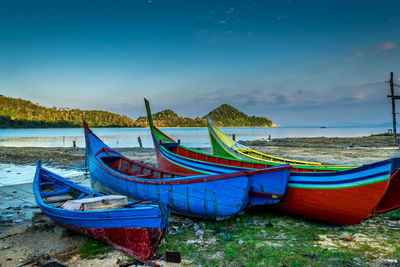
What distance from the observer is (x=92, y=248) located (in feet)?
15.3

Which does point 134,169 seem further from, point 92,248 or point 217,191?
point 217,191

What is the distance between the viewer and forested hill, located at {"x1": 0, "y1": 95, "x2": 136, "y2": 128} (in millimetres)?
144363

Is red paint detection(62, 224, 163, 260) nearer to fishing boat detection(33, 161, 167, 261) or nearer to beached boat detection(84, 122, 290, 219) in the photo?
fishing boat detection(33, 161, 167, 261)

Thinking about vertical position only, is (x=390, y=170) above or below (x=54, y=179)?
above

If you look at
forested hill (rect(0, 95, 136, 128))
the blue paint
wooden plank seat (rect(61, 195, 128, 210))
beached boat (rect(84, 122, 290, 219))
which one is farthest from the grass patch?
forested hill (rect(0, 95, 136, 128))

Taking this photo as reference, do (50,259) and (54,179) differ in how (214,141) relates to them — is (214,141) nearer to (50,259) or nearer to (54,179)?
(54,179)

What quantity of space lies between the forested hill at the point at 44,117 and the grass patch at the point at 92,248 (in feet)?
489

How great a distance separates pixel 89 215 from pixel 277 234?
4109mm

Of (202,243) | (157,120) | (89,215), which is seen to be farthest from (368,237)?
(157,120)

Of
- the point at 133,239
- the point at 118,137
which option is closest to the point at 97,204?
the point at 133,239

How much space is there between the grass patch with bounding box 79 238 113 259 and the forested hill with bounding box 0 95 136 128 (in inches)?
5868

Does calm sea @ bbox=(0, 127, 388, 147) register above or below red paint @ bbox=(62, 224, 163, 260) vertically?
above

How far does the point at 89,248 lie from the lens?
15.2 feet

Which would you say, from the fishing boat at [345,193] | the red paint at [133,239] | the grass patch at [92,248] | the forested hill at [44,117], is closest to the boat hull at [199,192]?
the fishing boat at [345,193]
